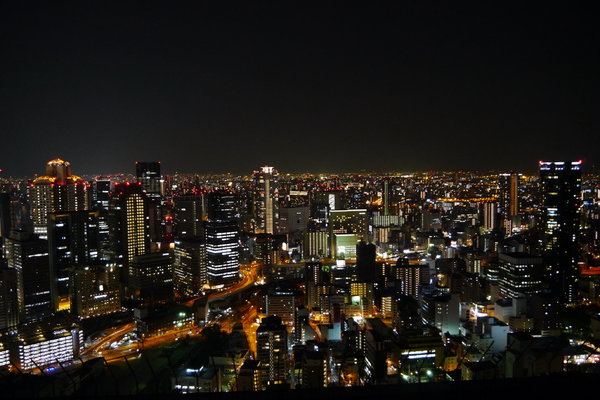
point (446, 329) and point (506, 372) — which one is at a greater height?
point (506, 372)

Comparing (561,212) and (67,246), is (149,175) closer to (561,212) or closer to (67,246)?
(67,246)

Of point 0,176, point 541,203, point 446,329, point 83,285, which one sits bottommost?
point 446,329

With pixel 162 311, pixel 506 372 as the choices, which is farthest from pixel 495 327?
pixel 162 311

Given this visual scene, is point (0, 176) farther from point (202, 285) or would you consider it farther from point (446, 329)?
point (446, 329)

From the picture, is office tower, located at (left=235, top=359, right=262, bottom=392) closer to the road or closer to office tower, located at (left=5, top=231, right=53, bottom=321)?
the road

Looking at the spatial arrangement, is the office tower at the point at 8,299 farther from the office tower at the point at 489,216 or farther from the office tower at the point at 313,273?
the office tower at the point at 489,216

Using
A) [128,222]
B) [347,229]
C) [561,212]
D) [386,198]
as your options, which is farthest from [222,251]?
[386,198]

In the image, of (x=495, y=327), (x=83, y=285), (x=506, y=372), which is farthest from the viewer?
(x=83, y=285)
